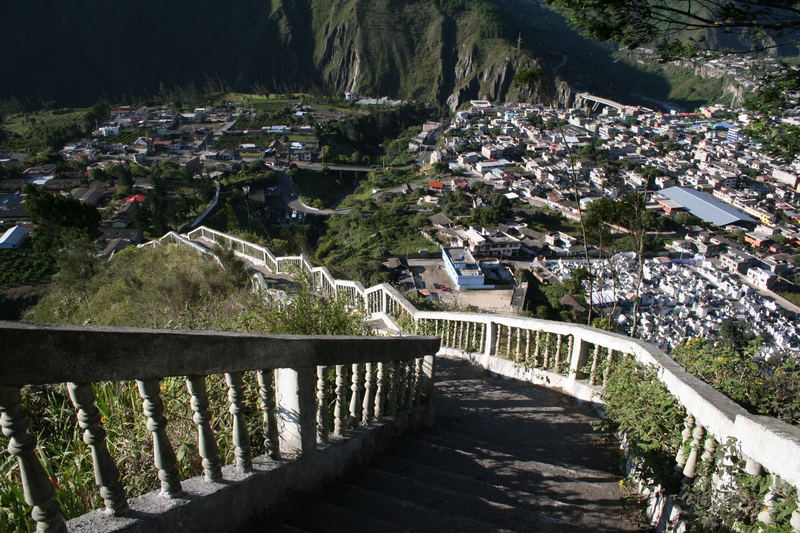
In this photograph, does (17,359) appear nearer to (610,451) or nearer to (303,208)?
(610,451)

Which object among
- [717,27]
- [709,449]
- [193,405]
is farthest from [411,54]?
[193,405]

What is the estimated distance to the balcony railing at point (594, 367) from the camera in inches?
74.5

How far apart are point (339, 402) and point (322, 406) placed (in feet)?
0.65

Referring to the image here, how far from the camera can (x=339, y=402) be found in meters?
2.72

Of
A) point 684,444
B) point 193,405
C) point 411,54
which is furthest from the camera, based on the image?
point 411,54

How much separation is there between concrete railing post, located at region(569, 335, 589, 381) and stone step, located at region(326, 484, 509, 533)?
2.39 metres

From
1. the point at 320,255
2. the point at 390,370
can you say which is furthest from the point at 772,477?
the point at 320,255

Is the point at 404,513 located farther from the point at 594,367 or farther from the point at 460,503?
the point at 594,367

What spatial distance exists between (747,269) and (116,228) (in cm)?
4454

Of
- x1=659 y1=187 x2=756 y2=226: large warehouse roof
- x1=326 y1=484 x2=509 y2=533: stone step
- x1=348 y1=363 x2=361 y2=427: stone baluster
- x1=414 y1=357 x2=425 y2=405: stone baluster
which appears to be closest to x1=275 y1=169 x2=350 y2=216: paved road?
x1=659 y1=187 x2=756 y2=226: large warehouse roof

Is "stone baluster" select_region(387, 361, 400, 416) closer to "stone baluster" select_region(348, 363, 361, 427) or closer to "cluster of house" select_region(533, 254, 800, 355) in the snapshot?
"stone baluster" select_region(348, 363, 361, 427)

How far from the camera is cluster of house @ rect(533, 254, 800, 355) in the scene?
26078 mm

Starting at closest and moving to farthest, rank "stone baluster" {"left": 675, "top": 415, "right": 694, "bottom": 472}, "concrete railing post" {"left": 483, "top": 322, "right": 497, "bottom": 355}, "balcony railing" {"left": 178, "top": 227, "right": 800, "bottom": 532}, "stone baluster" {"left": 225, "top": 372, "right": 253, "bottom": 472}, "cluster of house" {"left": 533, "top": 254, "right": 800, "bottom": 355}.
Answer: "balcony railing" {"left": 178, "top": 227, "right": 800, "bottom": 532}, "stone baluster" {"left": 225, "top": 372, "right": 253, "bottom": 472}, "stone baluster" {"left": 675, "top": 415, "right": 694, "bottom": 472}, "concrete railing post" {"left": 483, "top": 322, "right": 497, "bottom": 355}, "cluster of house" {"left": 533, "top": 254, "right": 800, "bottom": 355}

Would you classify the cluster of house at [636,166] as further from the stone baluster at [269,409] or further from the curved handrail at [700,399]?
the stone baluster at [269,409]
